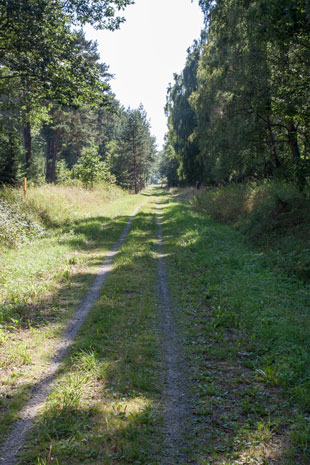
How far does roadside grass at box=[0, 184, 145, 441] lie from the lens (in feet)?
15.0

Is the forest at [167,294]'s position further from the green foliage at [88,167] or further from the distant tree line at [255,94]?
the green foliage at [88,167]

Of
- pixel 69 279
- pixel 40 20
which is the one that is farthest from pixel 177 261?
pixel 40 20

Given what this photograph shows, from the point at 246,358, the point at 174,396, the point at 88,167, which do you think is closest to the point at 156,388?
the point at 174,396

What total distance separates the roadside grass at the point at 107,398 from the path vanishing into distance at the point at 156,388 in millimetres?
13

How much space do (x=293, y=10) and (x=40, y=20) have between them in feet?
29.0

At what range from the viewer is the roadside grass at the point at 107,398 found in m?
3.24

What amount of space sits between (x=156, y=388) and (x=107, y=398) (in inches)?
26.0

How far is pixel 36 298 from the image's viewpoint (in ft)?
24.2

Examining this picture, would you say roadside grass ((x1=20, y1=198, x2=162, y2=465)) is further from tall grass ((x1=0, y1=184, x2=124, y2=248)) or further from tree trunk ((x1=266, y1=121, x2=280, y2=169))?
tree trunk ((x1=266, y1=121, x2=280, y2=169))

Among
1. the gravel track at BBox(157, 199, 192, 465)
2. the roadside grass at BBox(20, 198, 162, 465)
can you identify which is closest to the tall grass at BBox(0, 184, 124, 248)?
the roadside grass at BBox(20, 198, 162, 465)

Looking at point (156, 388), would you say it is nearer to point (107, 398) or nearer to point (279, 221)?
point (107, 398)

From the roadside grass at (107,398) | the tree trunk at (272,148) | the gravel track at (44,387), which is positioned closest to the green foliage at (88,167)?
the tree trunk at (272,148)

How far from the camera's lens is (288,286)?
8070mm

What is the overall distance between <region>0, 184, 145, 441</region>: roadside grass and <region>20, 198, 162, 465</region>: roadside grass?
481 millimetres
